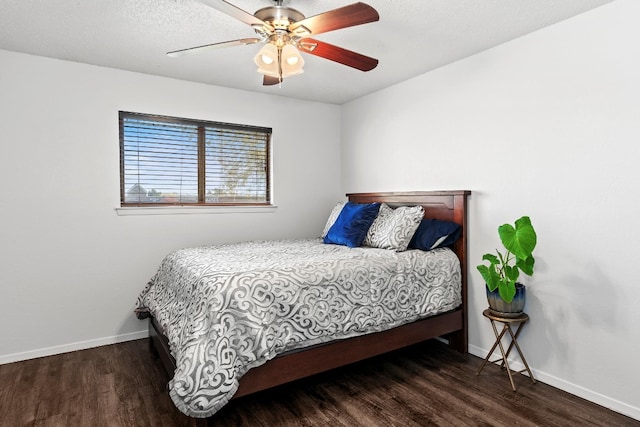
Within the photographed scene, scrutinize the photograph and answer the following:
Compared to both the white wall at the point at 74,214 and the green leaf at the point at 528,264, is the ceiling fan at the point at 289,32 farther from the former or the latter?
the green leaf at the point at 528,264

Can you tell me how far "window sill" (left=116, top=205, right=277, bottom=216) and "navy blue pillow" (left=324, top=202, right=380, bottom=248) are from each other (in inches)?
35.1

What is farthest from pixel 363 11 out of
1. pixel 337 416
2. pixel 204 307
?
pixel 337 416

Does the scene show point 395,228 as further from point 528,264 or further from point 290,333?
point 290,333

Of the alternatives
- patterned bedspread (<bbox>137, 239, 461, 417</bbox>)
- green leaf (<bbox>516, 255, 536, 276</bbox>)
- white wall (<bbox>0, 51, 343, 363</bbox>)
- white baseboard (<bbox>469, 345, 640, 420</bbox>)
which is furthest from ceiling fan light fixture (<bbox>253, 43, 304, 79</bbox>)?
white baseboard (<bbox>469, 345, 640, 420</bbox>)

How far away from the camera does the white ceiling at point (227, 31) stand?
2.14 metres

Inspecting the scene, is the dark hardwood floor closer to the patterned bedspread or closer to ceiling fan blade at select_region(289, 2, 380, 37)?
the patterned bedspread

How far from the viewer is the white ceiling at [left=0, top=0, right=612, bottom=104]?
7.02ft

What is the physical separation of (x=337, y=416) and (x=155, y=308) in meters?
1.42

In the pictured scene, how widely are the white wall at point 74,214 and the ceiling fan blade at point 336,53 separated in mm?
1696

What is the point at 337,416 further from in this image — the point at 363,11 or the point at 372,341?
the point at 363,11

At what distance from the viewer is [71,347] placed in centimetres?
299

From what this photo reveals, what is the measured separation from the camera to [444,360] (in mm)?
2789

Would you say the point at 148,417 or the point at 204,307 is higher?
the point at 204,307

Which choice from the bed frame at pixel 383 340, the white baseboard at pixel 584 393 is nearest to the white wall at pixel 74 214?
the bed frame at pixel 383 340
